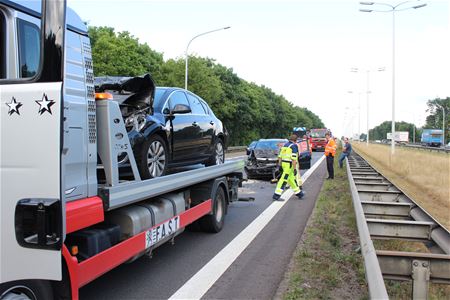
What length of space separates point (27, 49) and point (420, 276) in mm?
4002

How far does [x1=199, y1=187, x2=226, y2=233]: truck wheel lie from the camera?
25.7 ft

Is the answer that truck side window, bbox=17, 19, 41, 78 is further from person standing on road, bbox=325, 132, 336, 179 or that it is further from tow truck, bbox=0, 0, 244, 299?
person standing on road, bbox=325, 132, 336, 179

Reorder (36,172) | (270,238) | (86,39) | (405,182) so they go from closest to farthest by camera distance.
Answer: (36,172), (86,39), (270,238), (405,182)

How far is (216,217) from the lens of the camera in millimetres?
8023

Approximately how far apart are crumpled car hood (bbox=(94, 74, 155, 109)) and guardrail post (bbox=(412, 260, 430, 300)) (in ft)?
12.3

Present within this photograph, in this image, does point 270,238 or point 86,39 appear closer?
point 86,39

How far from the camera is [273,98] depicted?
7319 centimetres

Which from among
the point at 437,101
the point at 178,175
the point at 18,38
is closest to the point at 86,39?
the point at 18,38

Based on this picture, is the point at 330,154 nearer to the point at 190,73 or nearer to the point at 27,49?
the point at 27,49

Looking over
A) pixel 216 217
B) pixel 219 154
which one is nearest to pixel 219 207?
pixel 216 217

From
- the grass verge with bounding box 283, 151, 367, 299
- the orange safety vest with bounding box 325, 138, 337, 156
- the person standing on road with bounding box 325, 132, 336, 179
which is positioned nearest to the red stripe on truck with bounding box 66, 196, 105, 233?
the grass verge with bounding box 283, 151, 367, 299

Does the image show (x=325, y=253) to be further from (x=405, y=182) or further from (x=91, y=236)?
(x=405, y=182)

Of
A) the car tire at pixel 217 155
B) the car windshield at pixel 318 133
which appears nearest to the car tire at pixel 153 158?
the car tire at pixel 217 155

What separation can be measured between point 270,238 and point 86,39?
183 inches
